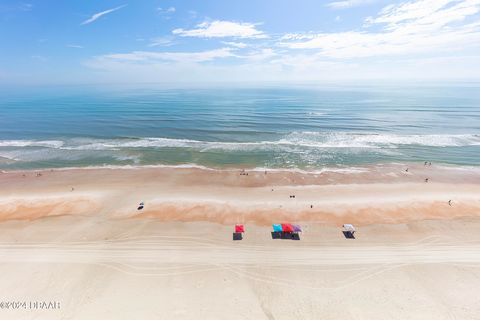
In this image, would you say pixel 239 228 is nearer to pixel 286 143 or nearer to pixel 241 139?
pixel 286 143

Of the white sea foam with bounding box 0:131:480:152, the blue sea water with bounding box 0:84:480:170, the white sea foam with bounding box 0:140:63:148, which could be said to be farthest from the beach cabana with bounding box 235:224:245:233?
the white sea foam with bounding box 0:140:63:148

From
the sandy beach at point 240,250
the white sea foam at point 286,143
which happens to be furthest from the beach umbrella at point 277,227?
the white sea foam at point 286,143

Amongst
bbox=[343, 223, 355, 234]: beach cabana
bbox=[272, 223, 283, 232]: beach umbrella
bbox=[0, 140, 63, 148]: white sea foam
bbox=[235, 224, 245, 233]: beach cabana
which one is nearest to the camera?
bbox=[272, 223, 283, 232]: beach umbrella

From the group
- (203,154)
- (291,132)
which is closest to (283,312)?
(203,154)

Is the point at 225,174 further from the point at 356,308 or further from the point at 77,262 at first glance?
the point at 356,308

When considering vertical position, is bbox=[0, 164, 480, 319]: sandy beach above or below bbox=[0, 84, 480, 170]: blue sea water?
below

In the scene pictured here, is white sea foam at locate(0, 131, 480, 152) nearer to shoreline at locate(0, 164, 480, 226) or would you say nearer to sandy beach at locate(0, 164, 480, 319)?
shoreline at locate(0, 164, 480, 226)

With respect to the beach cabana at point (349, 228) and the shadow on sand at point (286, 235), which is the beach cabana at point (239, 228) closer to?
the shadow on sand at point (286, 235)

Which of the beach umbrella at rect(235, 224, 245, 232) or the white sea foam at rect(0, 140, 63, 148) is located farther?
the white sea foam at rect(0, 140, 63, 148)
